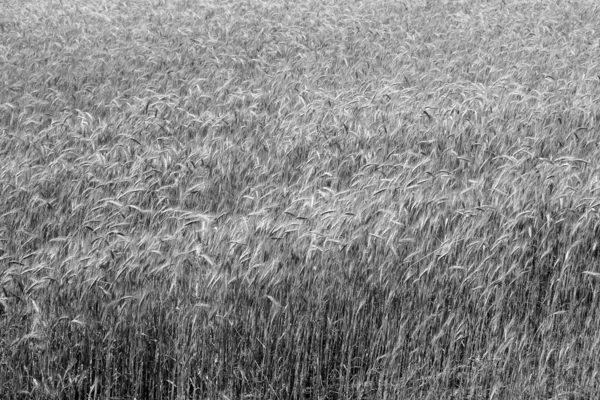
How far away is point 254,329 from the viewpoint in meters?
3.49

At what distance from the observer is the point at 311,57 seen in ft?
28.2

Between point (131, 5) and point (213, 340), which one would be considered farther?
point (131, 5)

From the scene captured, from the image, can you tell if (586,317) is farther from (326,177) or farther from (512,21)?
(512,21)

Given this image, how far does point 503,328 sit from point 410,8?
846 cm

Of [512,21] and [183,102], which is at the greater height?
[512,21]

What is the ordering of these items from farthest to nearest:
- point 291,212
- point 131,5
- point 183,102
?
1. point 131,5
2. point 183,102
3. point 291,212

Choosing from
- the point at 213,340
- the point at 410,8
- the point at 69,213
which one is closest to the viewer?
the point at 213,340

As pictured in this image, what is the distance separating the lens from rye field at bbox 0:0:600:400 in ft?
11.1

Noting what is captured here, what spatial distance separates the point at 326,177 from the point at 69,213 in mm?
1564

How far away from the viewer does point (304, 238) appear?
156 inches

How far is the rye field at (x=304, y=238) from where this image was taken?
11.1ft

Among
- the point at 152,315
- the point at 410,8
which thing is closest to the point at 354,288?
the point at 152,315

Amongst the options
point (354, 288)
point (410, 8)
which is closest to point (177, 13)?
point (410, 8)

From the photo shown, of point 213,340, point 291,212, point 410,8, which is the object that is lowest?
point 213,340
